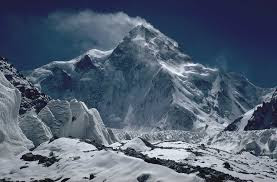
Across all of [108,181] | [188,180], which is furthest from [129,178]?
[188,180]

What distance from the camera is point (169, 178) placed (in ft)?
605

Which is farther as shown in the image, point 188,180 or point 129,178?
point 129,178

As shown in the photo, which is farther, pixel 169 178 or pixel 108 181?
pixel 108 181

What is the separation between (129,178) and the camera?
644 feet

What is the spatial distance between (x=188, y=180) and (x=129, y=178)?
26.0m

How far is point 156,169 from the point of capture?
196 meters

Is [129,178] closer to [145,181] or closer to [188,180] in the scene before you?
[145,181]

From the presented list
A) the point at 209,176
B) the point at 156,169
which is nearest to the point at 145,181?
the point at 156,169

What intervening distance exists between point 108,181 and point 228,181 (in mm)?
40339

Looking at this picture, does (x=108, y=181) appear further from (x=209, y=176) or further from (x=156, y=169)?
(x=209, y=176)

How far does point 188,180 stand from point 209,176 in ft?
44.1

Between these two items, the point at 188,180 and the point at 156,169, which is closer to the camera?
the point at 188,180

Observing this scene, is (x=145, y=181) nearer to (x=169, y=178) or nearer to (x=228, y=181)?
(x=169, y=178)

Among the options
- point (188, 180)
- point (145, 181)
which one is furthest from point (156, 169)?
point (188, 180)
